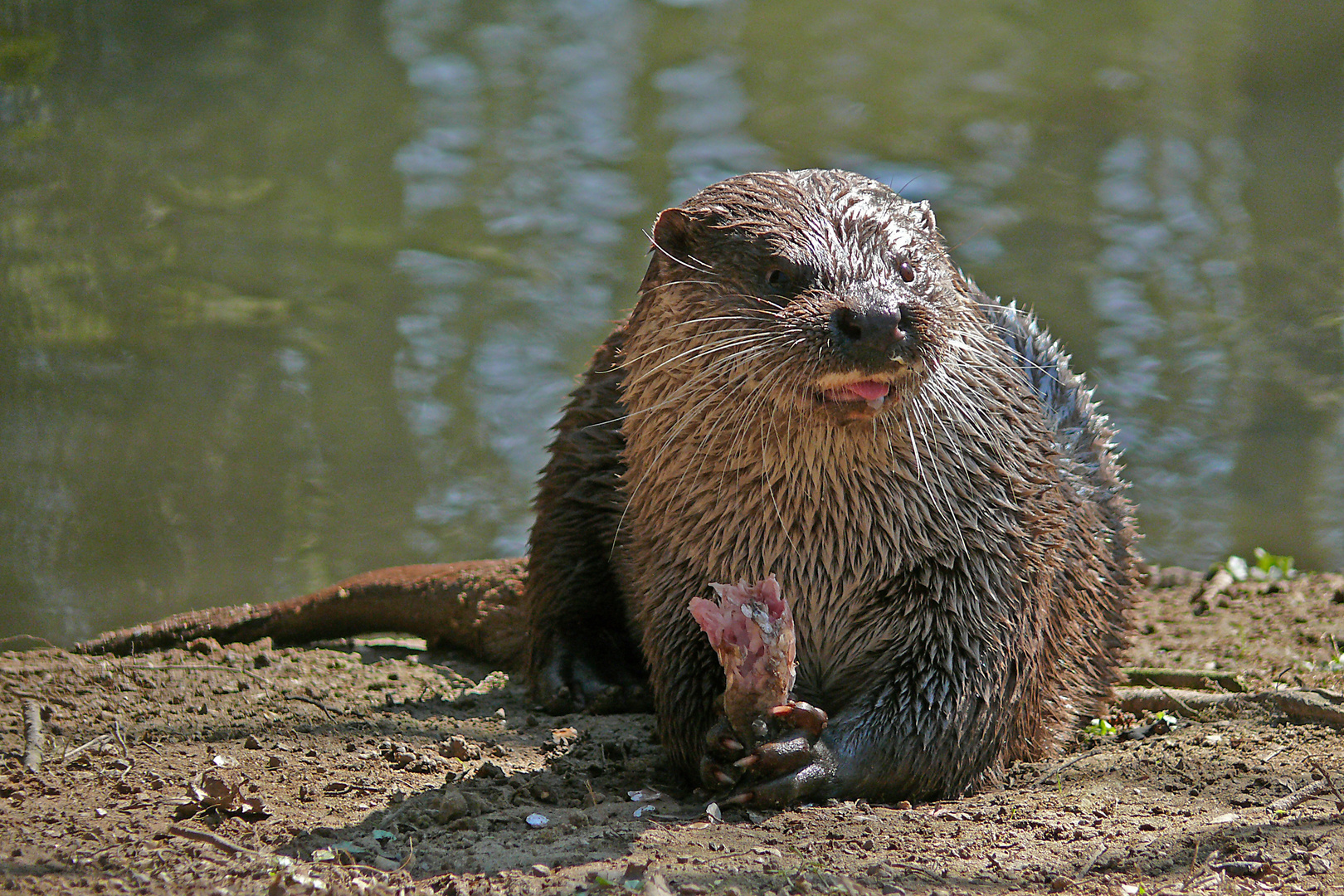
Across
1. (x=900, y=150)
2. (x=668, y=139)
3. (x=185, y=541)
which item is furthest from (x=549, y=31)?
(x=185, y=541)

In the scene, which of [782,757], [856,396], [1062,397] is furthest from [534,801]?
[1062,397]

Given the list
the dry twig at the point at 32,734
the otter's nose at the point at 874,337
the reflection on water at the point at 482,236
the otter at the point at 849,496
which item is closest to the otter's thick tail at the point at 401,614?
the dry twig at the point at 32,734

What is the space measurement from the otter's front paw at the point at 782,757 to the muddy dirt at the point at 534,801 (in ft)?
0.16

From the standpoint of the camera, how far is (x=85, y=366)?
6.13 metres

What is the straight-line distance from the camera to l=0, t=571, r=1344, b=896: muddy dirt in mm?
2307

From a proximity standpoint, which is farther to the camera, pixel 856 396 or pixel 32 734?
pixel 32 734

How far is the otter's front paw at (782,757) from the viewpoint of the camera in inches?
106

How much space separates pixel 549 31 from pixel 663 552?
823cm

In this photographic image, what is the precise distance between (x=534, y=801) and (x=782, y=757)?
1.80 feet

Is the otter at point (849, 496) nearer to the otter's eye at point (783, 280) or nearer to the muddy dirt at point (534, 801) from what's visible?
the otter's eye at point (783, 280)

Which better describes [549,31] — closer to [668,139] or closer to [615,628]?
[668,139]

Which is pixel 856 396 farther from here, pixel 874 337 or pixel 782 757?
pixel 782 757

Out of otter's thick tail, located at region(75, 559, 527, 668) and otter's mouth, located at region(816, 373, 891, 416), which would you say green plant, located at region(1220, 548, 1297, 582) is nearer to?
otter's thick tail, located at region(75, 559, 527, 668)

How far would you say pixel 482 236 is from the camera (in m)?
7.77
